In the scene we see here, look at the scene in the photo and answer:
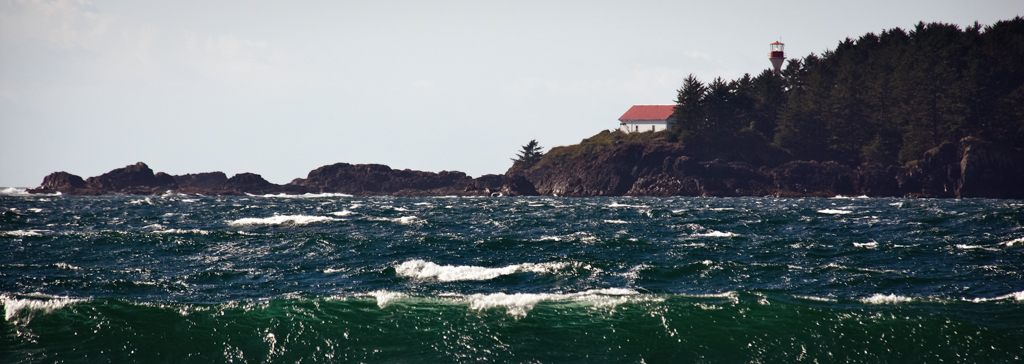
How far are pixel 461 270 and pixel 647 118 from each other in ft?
422

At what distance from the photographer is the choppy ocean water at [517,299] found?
10.2m

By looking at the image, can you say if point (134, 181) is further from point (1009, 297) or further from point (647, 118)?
point (1009, 297)

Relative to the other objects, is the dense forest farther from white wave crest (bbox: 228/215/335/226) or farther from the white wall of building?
white wave crest (bbox: 228/215/335/226)

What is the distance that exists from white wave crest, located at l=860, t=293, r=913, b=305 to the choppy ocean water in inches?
2.9

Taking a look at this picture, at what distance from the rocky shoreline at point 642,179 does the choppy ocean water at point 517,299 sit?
74.7 m

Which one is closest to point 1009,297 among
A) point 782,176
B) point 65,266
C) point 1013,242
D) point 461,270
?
point 1013,242

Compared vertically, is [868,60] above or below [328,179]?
above

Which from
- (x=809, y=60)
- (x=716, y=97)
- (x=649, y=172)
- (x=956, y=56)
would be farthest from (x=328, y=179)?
(x=956, y=56)

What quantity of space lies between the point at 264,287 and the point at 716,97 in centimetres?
11411

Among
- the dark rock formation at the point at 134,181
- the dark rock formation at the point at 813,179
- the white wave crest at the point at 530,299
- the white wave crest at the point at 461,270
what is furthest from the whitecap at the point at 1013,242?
the dark rock formation at the point at 134,181

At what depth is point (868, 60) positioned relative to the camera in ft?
366

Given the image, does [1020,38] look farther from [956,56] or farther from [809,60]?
[809,60]

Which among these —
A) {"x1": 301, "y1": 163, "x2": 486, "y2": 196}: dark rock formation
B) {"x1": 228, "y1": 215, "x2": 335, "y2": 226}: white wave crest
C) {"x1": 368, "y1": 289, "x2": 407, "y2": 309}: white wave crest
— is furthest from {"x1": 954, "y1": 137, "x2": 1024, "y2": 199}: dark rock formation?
{"x1": 368, "y1": 289, "x2": 407, "y2": 309}: white wave crest

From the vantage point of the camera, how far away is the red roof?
13825 centimetres
